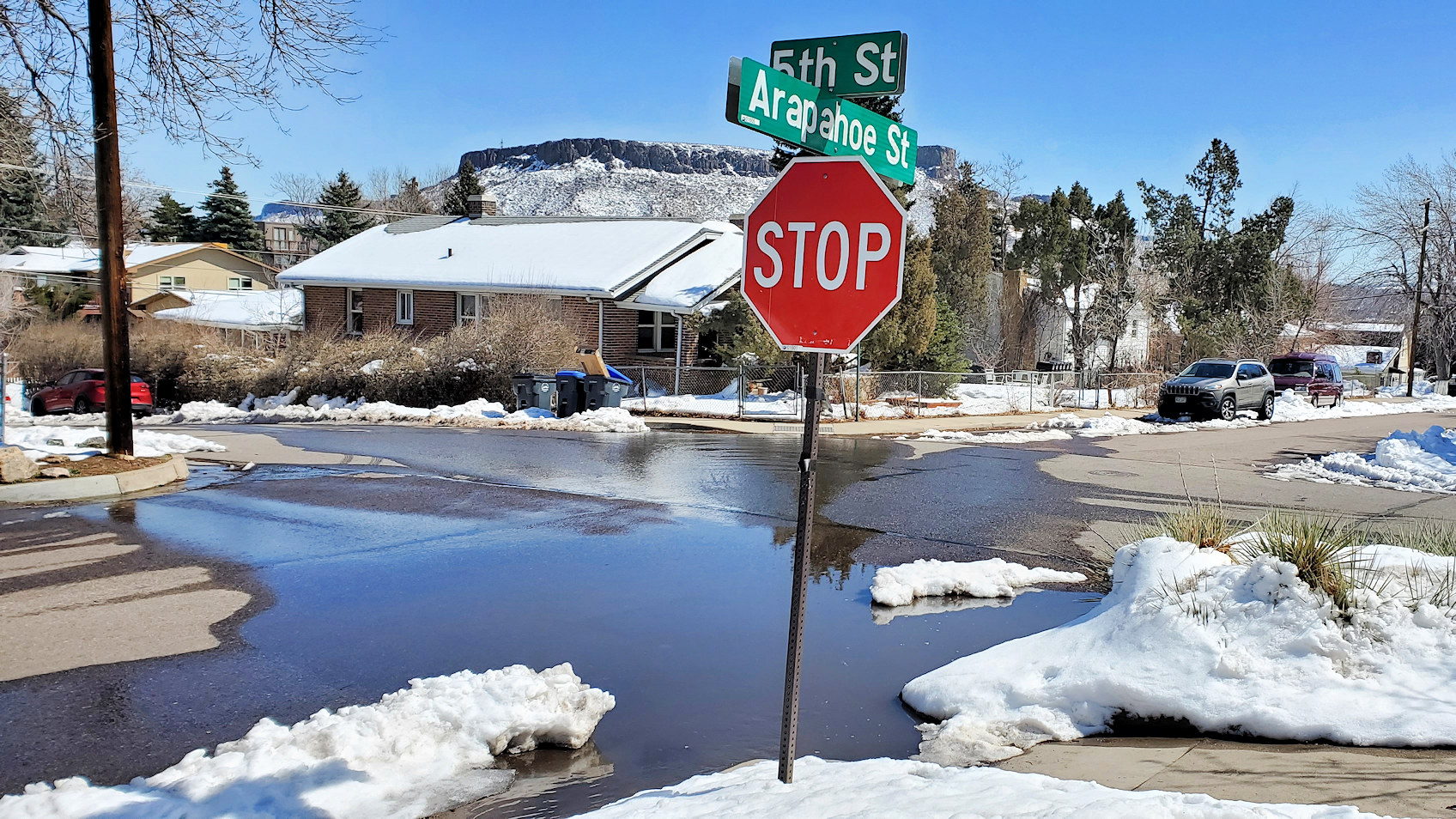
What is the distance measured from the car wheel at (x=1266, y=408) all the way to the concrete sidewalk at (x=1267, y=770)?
26987 mm

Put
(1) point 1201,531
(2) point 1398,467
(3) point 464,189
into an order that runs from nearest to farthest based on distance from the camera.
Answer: (1) point 1201,531 → (2) point 1398,467 → (3) point 464,189

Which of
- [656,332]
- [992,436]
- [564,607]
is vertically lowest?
[564,607]

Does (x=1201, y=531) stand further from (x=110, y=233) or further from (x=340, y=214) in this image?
(x=340, y=214)

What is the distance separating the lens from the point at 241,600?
7527mm

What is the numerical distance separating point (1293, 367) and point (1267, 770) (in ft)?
124

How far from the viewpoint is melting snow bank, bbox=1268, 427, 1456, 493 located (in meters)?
14.7

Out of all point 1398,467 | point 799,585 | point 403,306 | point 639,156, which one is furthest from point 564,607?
point 639,156

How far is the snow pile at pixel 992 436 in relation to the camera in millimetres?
20672

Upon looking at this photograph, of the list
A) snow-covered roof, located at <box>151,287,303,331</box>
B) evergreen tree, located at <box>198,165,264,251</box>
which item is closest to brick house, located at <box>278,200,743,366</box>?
snow-covered roof, located at <box>151,287,303,331</box>

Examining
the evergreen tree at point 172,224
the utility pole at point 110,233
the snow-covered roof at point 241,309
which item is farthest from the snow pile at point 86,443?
the evergreen tree at point 172,224

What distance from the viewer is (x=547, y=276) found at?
101 ft

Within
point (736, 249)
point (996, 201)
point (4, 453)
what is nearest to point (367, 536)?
point (4, 453)

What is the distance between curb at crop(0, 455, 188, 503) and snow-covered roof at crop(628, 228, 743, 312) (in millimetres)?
16886

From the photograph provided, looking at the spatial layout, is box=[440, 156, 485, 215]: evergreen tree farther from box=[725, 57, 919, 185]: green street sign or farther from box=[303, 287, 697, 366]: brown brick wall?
box=[725, 57, 919, 185]: green street sign
